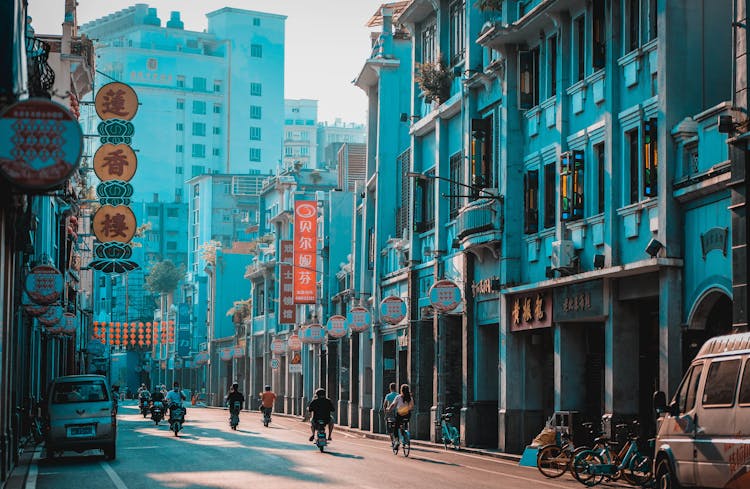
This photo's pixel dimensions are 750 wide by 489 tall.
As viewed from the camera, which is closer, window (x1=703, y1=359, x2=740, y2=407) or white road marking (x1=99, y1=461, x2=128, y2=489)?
window (x1=703, y1=359, x2=740, y2=407)

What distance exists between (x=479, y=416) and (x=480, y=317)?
3103 millimetres

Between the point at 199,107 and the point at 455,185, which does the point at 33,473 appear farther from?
the point at 199,107

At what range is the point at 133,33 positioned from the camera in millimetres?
171750

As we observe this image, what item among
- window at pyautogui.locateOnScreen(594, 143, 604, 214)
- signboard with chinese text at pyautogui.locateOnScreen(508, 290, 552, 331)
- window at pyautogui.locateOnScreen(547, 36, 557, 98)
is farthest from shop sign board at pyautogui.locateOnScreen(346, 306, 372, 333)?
window at pyautogui.locateOnScreen(594, 143, 604, 214)

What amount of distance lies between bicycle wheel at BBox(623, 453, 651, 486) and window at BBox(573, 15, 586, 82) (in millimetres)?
12384

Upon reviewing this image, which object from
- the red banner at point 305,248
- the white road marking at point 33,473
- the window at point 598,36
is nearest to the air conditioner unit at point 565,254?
the window at point 598,36

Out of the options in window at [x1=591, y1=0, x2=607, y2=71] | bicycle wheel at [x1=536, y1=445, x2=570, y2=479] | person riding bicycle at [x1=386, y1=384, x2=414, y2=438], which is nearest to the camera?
bicycle wheel at [x1=536, y1=445, x2=570, y2=479]

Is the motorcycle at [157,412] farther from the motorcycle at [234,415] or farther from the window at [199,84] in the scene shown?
the window at [199,84]

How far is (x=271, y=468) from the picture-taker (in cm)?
2684

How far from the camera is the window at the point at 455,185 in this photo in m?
44.0

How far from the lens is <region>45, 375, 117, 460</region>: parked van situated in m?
30.3

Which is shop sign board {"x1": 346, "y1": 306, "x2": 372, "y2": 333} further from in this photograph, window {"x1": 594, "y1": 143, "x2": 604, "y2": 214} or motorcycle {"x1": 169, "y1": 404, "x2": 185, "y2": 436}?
window {"x1": 594, "y1": 143, "x2": 604, "y2": 214}

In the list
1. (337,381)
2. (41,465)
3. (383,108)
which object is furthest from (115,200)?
(337,381)

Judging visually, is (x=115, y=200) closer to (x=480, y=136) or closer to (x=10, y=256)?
(x=480, y=136)
